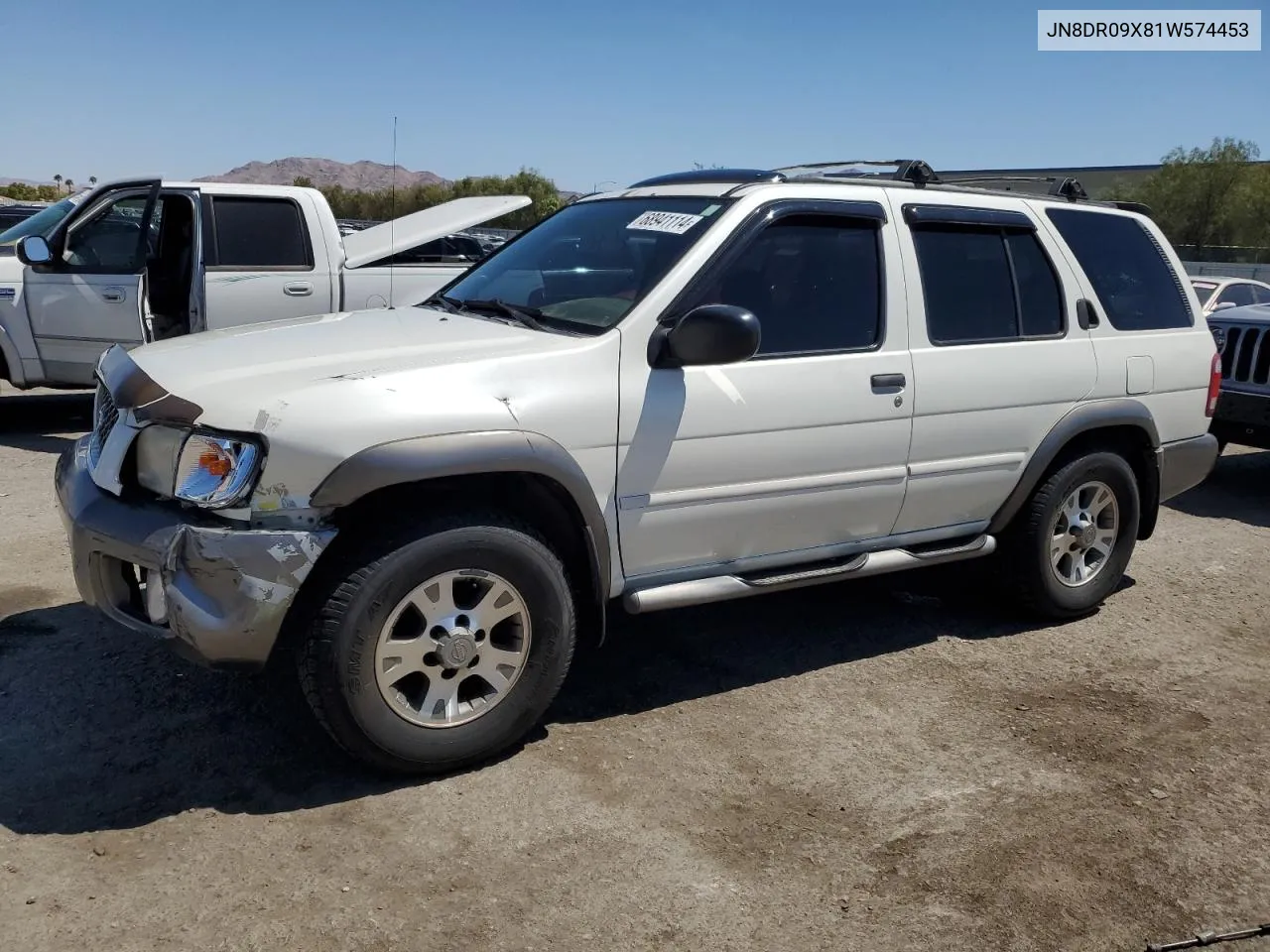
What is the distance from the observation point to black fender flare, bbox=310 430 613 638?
329cm

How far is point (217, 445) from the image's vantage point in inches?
131

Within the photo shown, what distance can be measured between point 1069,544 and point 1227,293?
24.4 feet

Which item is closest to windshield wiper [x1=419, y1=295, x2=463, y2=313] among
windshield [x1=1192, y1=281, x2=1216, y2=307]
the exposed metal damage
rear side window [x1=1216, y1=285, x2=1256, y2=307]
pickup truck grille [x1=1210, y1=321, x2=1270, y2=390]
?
the exposed metal damage

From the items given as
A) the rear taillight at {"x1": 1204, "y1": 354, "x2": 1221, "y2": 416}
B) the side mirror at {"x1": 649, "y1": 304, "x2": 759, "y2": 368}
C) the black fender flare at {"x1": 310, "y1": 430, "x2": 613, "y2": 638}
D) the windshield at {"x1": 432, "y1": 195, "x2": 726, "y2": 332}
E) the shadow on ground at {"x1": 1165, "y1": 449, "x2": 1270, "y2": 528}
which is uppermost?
the windshield at {"x1": 432, "y1": 195, "x2": 726, "y2": 332}

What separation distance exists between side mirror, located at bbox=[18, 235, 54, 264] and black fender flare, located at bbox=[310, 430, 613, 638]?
6003 mm

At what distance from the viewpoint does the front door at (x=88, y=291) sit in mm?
8391

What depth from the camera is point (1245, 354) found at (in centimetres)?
841

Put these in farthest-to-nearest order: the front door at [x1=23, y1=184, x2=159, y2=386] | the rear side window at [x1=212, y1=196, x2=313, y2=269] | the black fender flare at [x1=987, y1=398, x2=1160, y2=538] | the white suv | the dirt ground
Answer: the front door at [x1=23, y1=184, x2=159, y2=386] → the rear side window at [x1=212, y1=196, x2=313, y2=269] → the black fender flare at [x1=987, y1=398, x2=1160, y2=538] → the white suv → the dirt ground

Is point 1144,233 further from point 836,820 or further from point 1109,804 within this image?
point 836,820

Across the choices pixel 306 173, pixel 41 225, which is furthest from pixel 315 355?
pixel 306 173

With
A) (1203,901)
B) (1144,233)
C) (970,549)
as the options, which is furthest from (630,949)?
(1144,233)

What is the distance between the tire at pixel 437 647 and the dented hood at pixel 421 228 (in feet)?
16.7

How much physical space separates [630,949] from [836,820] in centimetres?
93

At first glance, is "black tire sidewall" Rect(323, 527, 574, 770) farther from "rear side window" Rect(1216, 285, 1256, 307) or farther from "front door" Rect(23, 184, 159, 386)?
"rear side window" Rect(1216, 285, 1256, 307)
